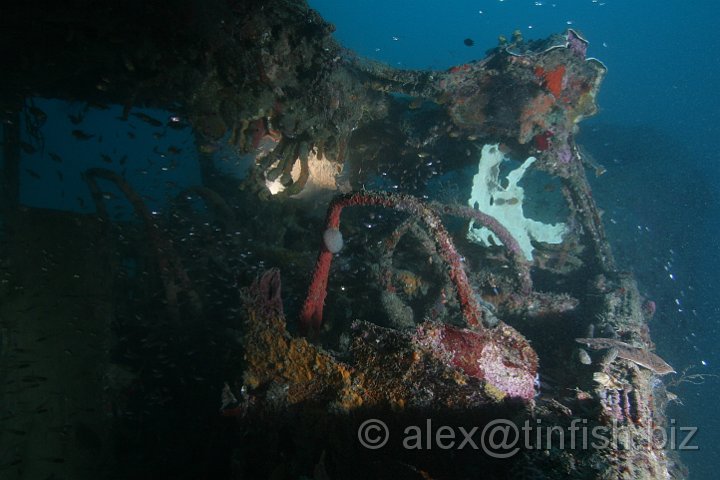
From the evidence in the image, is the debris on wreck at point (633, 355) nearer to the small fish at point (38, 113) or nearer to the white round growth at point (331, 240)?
the white round growth at point (331, 240)

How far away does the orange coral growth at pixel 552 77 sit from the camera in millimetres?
6660

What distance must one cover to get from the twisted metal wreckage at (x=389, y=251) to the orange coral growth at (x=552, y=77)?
40 millimetres

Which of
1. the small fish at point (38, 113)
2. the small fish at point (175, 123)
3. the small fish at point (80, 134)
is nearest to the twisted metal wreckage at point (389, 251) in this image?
the small fish at point (175, 123)

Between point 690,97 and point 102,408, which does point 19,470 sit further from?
point 690,97

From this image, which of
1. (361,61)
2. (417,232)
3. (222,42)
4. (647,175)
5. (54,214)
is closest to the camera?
(222,42)

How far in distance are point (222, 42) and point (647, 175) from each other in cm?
2436

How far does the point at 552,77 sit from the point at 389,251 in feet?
14.8

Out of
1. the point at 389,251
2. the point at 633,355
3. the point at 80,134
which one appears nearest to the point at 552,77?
the point at 389,251

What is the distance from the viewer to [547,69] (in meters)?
6.66

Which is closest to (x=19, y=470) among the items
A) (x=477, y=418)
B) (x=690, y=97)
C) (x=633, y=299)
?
(x=477, y=418)

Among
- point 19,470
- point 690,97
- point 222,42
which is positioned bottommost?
point 19,470

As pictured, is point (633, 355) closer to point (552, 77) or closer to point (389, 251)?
point (389, 251)

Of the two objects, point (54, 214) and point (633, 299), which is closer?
point (54, 214)

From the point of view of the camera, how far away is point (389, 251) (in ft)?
17.3
